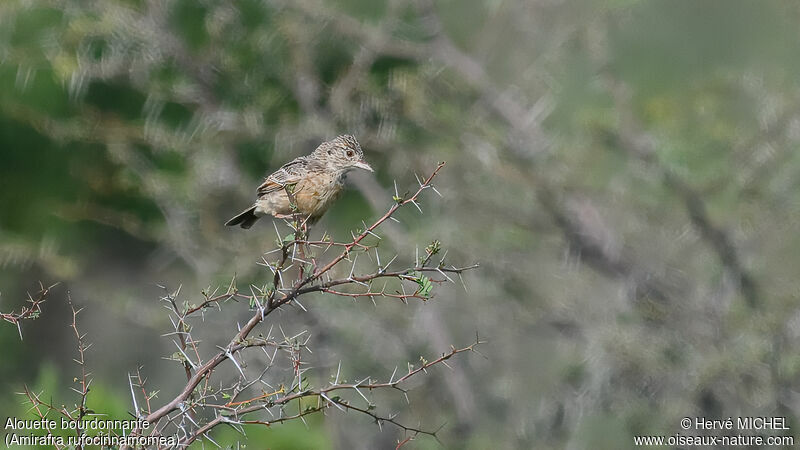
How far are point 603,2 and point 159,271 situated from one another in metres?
5.26

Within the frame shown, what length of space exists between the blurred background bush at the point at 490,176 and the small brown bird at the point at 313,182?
1945 mm

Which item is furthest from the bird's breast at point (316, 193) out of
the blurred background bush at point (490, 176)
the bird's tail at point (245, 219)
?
the blurred background bush at point (490, 176)

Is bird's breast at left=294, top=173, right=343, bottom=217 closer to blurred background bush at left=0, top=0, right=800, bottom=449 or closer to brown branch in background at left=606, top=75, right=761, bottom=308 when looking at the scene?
blurred background bush at left=0, top=0, right=800, bottom=449

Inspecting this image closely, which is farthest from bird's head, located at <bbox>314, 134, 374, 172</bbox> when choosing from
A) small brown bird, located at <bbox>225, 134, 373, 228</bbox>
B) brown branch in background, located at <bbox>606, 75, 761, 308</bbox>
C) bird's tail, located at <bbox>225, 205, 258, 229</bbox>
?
brown branch in background, located at <bbox>606, 75, 761, 308</bbox>

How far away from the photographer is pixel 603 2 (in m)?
7.79

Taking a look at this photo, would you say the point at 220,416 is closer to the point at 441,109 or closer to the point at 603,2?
the point at 441,109

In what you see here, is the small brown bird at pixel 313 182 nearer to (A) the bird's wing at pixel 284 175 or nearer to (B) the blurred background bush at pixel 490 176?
(A) the bird's wing at pixel 284 175

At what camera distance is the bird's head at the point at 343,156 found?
499 cm

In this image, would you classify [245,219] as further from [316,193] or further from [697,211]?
[697,211]

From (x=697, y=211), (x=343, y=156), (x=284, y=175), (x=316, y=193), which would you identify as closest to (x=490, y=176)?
(x=697, y=211)

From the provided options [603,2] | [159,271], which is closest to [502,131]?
[603,2]

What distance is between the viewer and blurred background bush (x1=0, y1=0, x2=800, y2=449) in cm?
703

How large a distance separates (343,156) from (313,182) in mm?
229

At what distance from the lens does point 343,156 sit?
5.00 m
